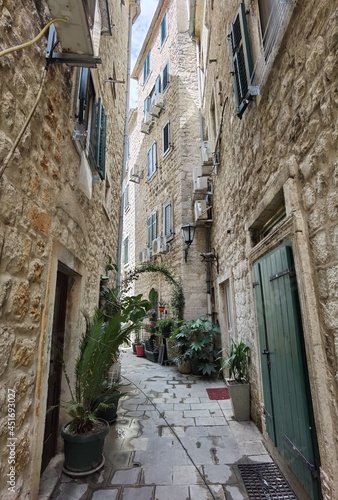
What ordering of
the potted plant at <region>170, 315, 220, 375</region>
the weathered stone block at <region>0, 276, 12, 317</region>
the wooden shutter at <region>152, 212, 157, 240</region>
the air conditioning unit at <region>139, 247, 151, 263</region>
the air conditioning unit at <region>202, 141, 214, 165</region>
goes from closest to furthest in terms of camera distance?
the weathered stone block at <region>0, 276, 12, 317</region>, the potted plant at <region>170, 315, 220, 375</region>, the air conditioning unit at <region>202, 141, 214, 165</region>, the wooden shutter at <region>152, 212, 157, 240</region>, the air conditioning unit at <region>139, 247, 151, 263</region>

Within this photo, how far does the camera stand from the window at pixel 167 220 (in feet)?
27.7

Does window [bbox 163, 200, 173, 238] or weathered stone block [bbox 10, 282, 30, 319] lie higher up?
window [bbox 163, 200, 173, 238]

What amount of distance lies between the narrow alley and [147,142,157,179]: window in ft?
26.1

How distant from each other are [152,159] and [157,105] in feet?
6.10

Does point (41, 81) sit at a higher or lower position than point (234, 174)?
lower

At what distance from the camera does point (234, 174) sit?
4203 millimetres

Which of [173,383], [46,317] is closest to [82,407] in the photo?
[46,317]

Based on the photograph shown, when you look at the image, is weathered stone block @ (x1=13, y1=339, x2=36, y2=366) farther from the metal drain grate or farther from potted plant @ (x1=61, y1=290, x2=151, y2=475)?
the metal drain grate

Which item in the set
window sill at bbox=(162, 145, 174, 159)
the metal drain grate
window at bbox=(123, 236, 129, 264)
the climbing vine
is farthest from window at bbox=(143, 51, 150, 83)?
the metal drain grate

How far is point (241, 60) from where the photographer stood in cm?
329

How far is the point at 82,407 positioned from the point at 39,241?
1599mm

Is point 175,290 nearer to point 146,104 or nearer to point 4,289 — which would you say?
point 4,289

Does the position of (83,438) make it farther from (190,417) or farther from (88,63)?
(88,63)

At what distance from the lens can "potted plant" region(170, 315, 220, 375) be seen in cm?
576
